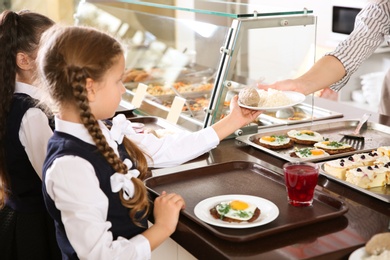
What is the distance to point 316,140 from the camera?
2150 millimetres

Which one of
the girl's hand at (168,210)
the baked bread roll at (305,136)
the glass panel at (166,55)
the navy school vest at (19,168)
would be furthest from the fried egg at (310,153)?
the navy school vest at (19,168)

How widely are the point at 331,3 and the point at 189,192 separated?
3.17 metres

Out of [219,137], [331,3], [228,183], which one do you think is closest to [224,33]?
[219,137]

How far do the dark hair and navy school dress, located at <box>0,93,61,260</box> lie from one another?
23mm

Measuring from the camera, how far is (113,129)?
1704 millimetres

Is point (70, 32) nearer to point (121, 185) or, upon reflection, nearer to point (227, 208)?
point (121, 185)

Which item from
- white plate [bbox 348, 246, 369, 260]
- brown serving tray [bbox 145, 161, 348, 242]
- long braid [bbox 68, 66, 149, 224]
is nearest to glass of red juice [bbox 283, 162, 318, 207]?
brown serving tray [bbox 145, 161, 348, 242]

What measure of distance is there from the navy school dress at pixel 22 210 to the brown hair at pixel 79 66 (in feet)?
1.45

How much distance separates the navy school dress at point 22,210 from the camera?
6.44 feet

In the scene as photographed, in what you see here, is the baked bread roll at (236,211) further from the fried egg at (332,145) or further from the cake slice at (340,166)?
the fried egg at (332,145)

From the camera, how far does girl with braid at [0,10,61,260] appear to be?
1938mm

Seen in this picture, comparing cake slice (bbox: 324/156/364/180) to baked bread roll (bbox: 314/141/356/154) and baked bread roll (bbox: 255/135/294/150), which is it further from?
baked bread roll (bbox: 255/135/294/150)

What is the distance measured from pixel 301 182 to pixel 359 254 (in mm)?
316

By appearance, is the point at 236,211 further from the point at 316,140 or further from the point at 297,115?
the point at 297,115
